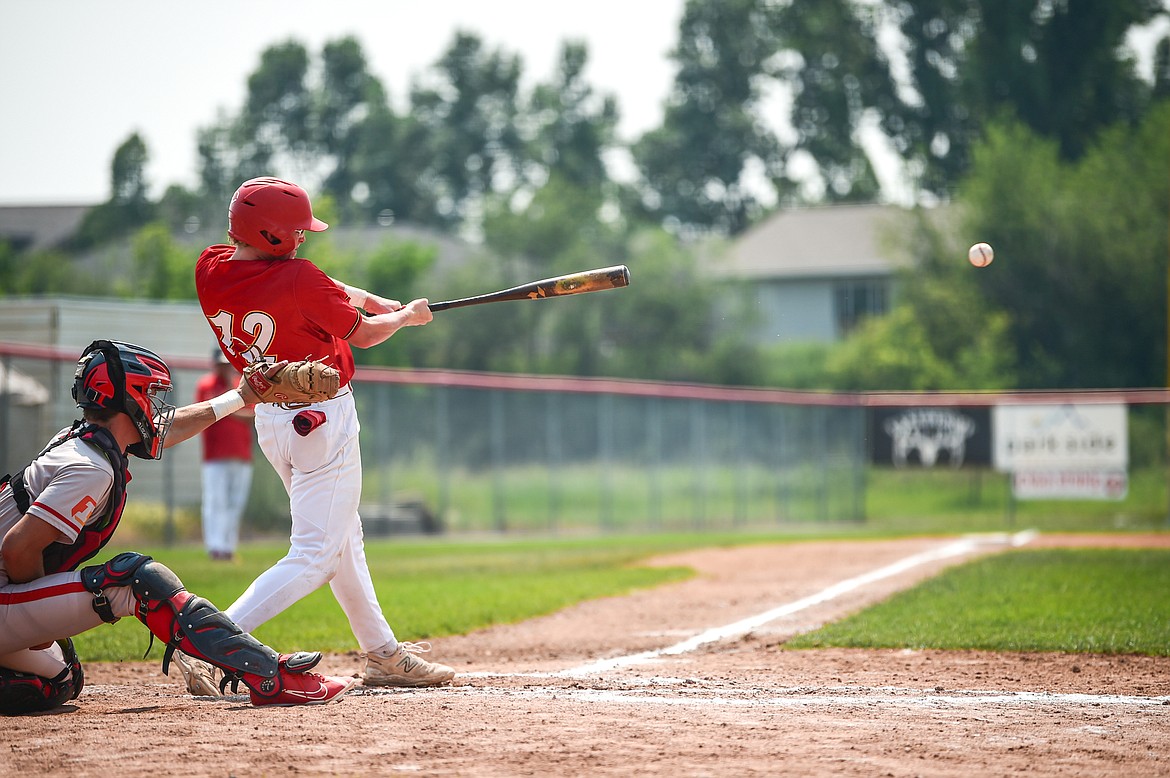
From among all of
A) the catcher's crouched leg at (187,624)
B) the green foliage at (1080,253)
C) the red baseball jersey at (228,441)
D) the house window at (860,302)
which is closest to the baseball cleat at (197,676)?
the catcher's crouched leg at (187,624)

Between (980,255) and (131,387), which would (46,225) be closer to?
(980,255)

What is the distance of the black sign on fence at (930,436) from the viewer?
67.7 ft

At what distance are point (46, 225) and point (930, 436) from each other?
35.2 metres

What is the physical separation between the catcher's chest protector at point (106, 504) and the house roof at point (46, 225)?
42510 millimetres

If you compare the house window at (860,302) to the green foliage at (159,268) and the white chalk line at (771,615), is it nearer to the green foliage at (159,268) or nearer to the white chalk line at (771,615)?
the green foliage at (159,268)

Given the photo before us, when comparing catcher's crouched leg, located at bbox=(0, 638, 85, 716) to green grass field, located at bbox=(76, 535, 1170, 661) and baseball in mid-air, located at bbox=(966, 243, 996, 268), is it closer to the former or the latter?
green grass field, located at bbox=(76, 535, 1170, 661)

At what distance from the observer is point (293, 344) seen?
480cm


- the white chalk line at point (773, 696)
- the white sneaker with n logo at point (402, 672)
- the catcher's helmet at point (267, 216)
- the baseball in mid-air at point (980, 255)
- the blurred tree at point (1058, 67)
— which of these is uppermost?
the blurred tree at point (1058, 67)

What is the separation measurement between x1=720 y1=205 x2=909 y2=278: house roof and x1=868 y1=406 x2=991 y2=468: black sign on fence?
22.4 meters

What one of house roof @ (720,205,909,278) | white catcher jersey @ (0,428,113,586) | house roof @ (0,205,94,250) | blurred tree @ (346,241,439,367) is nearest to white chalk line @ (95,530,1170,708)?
white catcher jersey @ (0,428,113,586)

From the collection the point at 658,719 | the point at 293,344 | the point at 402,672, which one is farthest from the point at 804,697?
the point at 293,344

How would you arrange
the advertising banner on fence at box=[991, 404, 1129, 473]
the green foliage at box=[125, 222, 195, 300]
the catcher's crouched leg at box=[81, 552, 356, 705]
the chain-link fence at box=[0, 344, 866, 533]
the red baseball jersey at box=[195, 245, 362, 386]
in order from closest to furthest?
the catcher's crouched leg at box=[81, 552, 356, 705] < the red baseball jersey at box=[195, 245, 362, 386] < the chain-link fence at box=[0, 344, 866, 533] < the advertising banner on fence at box=[991, 404, 1129, 473] < the green foliage at box=[125, 222, 195, 300]

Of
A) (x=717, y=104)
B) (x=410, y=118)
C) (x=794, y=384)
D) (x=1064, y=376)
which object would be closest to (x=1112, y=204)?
(x=1064, y=376)

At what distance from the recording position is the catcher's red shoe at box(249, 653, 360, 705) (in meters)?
4.58
